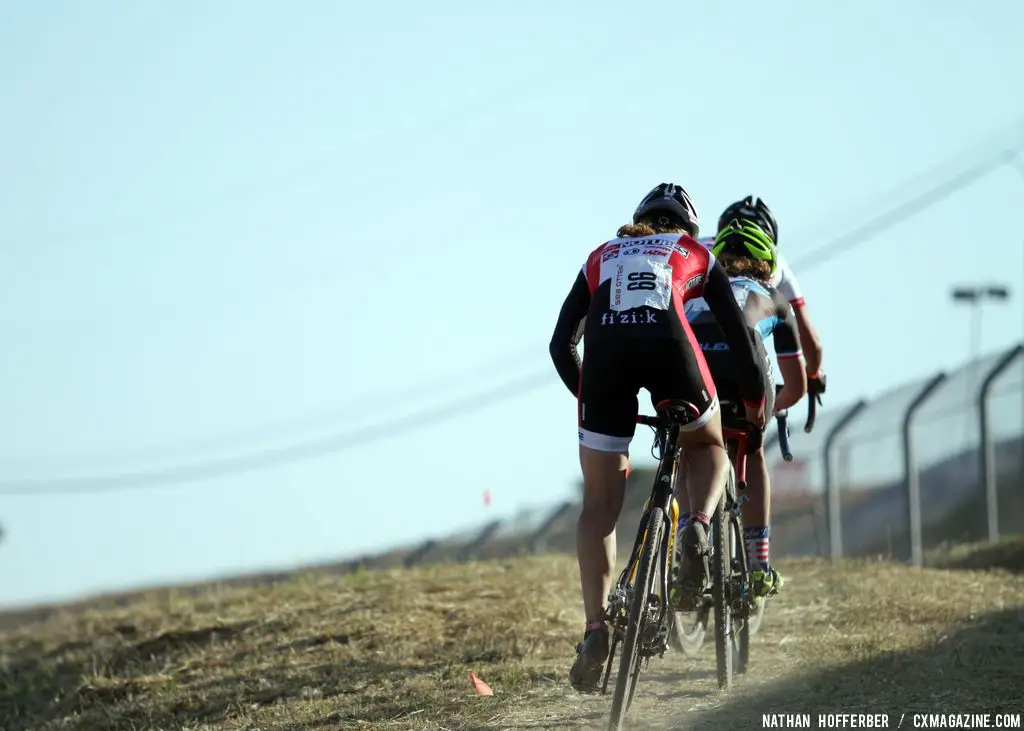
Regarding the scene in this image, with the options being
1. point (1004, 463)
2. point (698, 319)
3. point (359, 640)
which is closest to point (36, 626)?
point (359, 640)

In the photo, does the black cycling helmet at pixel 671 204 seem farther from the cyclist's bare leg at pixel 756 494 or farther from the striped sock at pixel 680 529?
the cyclist's bare leg at pixel 756 494

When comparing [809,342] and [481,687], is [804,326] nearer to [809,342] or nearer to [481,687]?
[809,342]

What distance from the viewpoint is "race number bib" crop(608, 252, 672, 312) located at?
6.98 meters

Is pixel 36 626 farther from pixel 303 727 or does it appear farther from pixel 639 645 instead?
pixel 639 645

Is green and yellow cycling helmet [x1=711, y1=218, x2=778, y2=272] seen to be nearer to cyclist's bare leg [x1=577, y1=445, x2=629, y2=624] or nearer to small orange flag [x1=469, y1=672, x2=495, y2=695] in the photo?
cyclist's bare leg [x1=577, y1=445, x2=629, y2=624]

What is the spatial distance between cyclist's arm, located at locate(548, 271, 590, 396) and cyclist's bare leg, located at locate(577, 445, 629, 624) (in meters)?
0.37

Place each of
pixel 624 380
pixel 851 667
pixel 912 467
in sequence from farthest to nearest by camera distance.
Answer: pixel 912 467 < pixel 851 667 < pixel 624 380

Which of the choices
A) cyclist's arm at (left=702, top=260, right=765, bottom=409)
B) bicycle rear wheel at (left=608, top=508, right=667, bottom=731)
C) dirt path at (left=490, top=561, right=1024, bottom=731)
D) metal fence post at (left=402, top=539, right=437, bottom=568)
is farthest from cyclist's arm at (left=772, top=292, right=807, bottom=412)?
metal fence post at (left=402, top=539, right=437, bottom=568)

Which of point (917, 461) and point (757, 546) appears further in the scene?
point (917, 461)

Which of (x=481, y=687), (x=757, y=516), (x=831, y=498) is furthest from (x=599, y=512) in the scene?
(x=831, y=498)

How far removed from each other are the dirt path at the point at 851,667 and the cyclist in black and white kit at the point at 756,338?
1.97 ft

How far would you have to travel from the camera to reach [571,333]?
23.9ft

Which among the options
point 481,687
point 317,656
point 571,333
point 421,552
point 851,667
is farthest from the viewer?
point 421,552

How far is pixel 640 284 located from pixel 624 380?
405 millimetres
